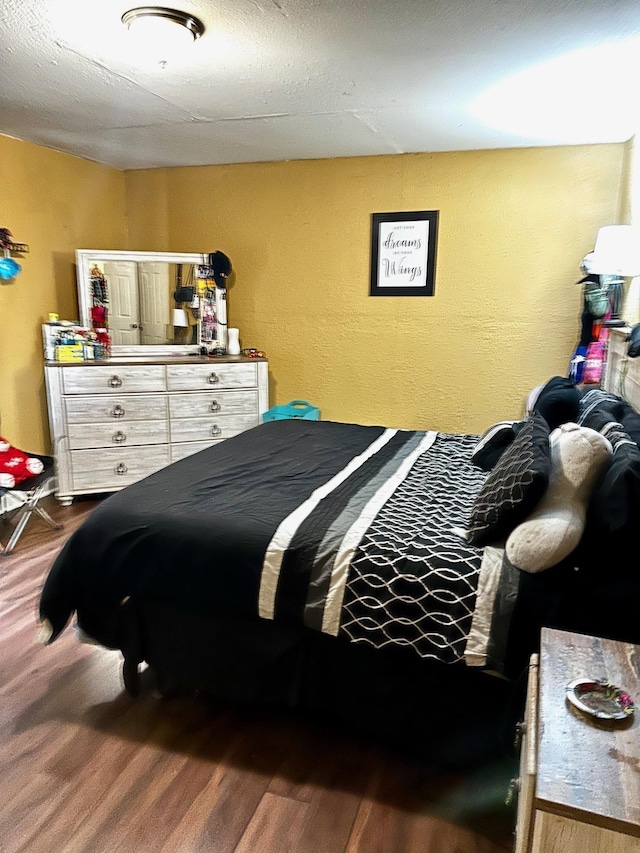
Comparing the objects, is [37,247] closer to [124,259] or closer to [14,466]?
[124,259]

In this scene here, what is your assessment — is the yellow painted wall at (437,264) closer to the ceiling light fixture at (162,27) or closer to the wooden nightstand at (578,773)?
the ceiling light fixture at (162,27)

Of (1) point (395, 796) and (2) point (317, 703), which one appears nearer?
(1) point (395, 796)

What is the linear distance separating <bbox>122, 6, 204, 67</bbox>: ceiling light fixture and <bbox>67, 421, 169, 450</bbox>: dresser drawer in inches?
89.1

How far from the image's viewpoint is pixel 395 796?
166cm

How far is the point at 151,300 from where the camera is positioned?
4.17 meters

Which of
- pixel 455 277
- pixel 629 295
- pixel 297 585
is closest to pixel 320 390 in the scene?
pixel 455 277

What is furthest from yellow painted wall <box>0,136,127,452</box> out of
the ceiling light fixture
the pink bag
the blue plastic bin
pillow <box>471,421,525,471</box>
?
the pink bag

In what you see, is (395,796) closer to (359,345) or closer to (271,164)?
(359,345)

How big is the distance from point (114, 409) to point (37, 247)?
1167mm

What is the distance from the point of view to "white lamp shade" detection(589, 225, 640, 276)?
9.23 ft

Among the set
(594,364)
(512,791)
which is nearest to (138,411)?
(594,364)

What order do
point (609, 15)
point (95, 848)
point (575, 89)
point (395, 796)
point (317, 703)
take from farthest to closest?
point (575, 89), point (609, 15), point (317, 703), point (395, 796), point (95, 848)

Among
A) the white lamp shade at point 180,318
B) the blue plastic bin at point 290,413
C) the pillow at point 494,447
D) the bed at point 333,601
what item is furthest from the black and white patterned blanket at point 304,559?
the white lamp shade at point 180,318

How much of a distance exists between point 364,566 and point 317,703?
486mm
